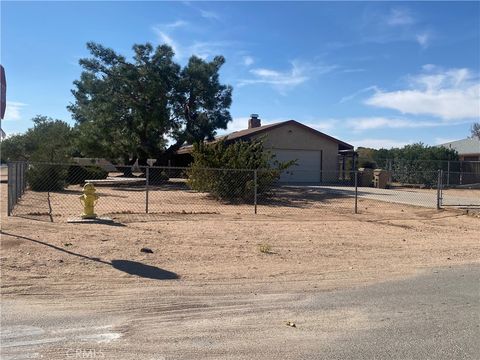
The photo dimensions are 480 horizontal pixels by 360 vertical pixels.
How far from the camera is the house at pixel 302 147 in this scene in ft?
116

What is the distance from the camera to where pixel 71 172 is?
34.1m

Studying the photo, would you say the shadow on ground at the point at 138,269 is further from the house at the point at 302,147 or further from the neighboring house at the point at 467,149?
the neighboring house at the point at 467,149

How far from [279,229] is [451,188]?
26.9m

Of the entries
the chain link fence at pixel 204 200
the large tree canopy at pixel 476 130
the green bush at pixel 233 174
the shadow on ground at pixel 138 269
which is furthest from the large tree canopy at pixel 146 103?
the large tree canopy at pixel 476 130

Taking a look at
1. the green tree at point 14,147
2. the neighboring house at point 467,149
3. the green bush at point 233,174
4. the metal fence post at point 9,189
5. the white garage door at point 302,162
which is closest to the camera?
the metal fence post at point 9,189

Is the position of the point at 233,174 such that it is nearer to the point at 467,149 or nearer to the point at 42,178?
the point at 42,178

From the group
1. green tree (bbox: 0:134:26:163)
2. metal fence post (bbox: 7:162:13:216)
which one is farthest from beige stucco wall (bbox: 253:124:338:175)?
green tree (bbox: 0:134:26:163)

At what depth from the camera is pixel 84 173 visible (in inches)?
1406

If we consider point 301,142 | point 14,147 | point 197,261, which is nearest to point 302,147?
point 301,142

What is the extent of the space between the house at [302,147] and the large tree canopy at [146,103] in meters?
3.79

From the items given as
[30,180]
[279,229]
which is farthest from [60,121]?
[279,229]

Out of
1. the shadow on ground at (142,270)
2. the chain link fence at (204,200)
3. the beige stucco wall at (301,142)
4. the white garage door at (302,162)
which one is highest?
the beige stucco wall at (301,142)

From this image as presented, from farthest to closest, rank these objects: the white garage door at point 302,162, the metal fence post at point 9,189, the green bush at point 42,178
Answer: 1. the white garage door at point 302,162
2. the green bush at point 42,178
3. the metal fence post at point 9,189

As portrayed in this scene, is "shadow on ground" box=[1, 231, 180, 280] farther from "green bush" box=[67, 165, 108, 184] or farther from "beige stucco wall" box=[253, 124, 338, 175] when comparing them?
"beige stucco wall" box=[253, 124, 338, 175]
